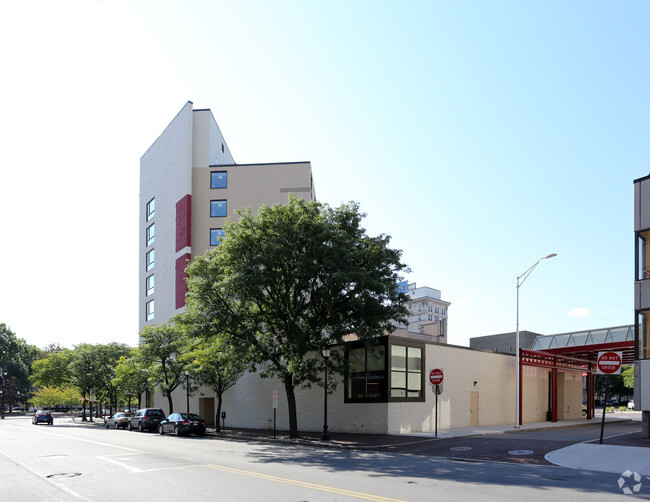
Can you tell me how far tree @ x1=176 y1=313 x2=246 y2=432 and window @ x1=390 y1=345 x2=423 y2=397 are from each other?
7991mm

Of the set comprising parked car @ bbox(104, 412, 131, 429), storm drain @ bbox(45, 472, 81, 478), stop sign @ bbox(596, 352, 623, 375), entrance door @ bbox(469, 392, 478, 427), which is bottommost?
parked car @ bbox(104, 412, 131, 429)

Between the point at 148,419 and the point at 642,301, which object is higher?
the point at 642,301

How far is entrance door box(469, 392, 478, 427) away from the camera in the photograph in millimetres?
32656

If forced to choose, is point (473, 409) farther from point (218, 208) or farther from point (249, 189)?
point (218, 208)

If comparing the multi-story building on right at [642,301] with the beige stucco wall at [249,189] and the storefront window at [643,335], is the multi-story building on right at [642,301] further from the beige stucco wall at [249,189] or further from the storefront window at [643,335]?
the beige stucco wall at [249,189]

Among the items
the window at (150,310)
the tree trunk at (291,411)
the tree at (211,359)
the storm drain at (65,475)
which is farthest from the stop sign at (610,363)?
the window at (150,310)

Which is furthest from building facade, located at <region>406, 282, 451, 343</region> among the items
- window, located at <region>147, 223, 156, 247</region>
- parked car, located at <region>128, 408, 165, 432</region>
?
parked car, located at <region>128, 408, 165, 432</region>

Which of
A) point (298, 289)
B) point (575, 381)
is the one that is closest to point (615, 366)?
point (298, 289)

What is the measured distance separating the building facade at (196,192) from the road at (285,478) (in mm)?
33524

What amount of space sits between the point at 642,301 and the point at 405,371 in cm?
1166

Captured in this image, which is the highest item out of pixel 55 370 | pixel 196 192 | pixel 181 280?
pixel 196 192

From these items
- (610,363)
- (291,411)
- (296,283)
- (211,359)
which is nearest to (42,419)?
(211,359)

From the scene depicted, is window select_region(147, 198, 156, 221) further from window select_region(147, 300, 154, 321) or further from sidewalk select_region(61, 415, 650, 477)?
sidewalk select_region(61, 415, 650, 477)

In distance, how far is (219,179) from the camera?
52.3m
